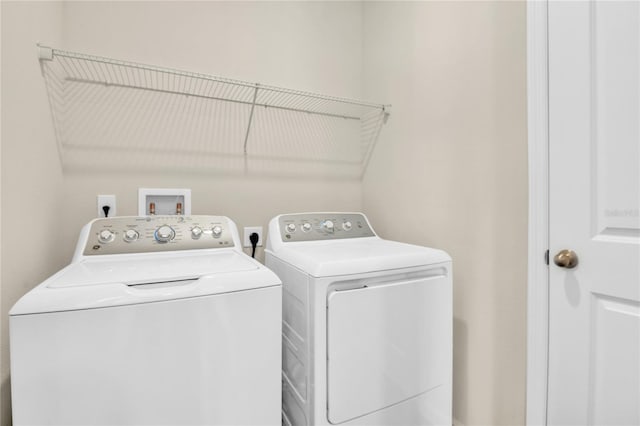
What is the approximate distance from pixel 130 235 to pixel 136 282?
51cm

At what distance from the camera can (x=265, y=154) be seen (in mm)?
1955

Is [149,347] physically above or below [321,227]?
below

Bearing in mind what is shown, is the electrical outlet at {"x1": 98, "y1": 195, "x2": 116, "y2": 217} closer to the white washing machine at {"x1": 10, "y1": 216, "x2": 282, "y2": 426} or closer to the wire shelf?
the wire shelf

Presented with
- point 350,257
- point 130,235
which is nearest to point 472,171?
point 350,257

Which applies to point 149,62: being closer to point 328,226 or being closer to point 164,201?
point 164,201

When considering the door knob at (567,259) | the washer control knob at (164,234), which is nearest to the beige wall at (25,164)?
the washer control knob at (164,234)

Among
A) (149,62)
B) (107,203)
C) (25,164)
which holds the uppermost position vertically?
(149,62)

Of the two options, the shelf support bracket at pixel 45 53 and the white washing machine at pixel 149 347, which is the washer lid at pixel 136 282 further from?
the shelf support bracket at pixel 45 53

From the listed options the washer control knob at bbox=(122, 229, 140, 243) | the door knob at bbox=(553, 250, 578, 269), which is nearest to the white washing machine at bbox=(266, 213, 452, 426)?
the door knob at bbox=(553, 250, 578, 269)

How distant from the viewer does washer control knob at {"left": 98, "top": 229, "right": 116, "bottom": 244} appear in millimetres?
1294

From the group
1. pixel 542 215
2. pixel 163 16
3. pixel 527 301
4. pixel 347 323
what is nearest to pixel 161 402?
pixel 347 323

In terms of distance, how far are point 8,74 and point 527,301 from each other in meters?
2.04

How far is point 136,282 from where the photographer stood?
92cm

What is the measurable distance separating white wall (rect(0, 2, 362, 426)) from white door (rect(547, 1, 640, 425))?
4.33 ft
